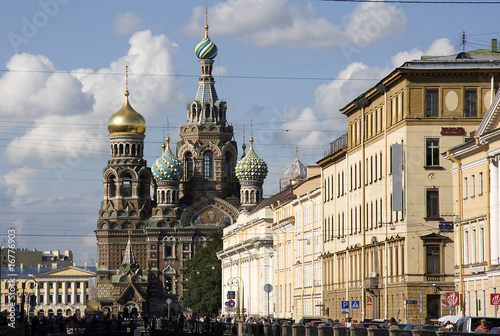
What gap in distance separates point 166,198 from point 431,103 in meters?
112

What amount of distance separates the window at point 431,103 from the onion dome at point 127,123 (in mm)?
113968

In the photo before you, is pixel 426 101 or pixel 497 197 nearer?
pixel 497 197

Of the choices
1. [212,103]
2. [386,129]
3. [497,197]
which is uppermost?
[212,103]

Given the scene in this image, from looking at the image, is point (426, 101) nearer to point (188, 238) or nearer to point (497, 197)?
point (497, 197)

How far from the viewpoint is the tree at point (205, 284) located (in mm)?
136000

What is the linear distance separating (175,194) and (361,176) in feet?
333

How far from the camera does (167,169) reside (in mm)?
167000

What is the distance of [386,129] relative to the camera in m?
62.9

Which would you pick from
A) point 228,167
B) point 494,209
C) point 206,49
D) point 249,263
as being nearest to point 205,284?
point 249,263

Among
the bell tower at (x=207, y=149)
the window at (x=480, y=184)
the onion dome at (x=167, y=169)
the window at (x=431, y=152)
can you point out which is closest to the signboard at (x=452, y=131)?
the window at (x=431, y=152)

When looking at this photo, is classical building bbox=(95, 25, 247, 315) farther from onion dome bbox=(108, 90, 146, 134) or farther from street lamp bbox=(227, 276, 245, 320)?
street lamp bbox=(227, 276, 245, 320)

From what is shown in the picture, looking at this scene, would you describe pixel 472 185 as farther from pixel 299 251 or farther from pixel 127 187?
pixel 127 187

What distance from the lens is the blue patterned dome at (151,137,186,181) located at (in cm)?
16709

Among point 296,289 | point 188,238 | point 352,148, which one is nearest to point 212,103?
point 188,238
